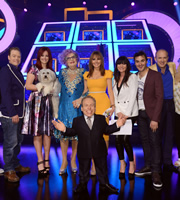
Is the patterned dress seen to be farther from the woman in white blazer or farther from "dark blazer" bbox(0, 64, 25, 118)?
the woman in white blazer

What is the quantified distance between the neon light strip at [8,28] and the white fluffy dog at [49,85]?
3.70m

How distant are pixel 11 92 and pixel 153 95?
1692 millimetres

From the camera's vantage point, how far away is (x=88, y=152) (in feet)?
6.83

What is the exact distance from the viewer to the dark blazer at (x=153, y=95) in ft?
→ 7.80

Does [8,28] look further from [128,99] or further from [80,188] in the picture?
[80,188]

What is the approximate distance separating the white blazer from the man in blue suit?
3.97ft

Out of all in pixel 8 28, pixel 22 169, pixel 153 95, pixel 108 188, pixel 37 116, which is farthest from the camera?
pixel 8 28

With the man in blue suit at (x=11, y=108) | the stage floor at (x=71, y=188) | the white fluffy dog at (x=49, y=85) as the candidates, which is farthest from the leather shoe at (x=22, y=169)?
the white fluffy dog at (x=49, y=85)

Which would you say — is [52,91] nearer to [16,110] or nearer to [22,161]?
[16,110]

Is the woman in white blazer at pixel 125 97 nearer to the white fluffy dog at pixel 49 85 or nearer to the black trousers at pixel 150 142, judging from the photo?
the black trousers at pixel 150 142

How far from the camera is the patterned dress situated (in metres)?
2.54

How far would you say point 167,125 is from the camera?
2934 mm

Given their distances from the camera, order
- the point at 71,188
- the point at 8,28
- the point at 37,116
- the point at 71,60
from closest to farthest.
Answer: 1. the point at 71,188
2. the point at 37,116
3. the point at 71,60
4. the point at 8,28

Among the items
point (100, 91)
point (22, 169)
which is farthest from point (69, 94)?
point (22, 169)
